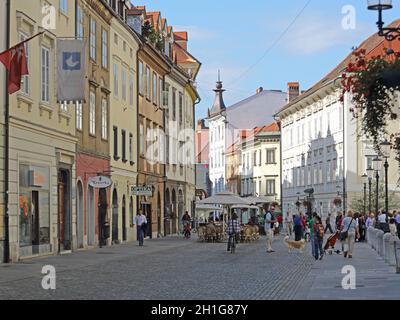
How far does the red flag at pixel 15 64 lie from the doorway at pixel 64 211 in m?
9.62

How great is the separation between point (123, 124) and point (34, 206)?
16657 mm

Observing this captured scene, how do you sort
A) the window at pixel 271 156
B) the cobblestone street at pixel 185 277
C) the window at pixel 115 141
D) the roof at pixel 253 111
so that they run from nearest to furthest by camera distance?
the cobblestone street at pixel 185 277 < the window at pixel 115 141 < the window at pixel 271 156 < the roof at pixel 253 111

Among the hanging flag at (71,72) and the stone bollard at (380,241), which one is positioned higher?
the hanging flag at (71,72)

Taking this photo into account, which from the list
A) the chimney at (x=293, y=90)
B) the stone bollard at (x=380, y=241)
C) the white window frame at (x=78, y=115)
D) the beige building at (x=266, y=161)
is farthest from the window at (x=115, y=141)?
the chimney at (x=293, y=90)

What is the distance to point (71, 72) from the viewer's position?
28.6 m

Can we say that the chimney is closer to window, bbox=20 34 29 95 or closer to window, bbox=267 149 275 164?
window, bbox=267 149 275 164

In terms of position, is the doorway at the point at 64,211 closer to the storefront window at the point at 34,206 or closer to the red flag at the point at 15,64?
the storefront window at the point at 34,206

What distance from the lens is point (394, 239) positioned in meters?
23.9

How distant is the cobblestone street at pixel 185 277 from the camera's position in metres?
17.5

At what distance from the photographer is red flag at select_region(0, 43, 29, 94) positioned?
2445 cm

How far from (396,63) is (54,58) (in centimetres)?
1931

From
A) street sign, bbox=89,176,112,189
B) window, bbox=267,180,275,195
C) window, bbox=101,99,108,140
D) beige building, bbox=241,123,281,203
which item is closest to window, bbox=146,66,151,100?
window, bbox=101,99,108,140
